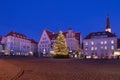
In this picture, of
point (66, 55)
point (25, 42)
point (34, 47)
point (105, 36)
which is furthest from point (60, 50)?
point (34, 47)

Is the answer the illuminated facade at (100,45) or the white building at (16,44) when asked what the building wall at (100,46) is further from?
the white building at (16,44)

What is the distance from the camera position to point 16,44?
12788 cm

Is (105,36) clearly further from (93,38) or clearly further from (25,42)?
(25,42)

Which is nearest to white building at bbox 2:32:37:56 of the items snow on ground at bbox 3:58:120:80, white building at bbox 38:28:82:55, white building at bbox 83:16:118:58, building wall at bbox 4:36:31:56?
building wall at bbox 4:36:31:56

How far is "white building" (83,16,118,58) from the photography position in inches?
3888

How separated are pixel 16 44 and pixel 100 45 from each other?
4626 cm

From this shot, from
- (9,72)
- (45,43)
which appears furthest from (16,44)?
(9,72)

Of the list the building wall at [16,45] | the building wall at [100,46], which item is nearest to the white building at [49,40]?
the building wall at [100,46]

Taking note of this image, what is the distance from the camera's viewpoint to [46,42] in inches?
4643

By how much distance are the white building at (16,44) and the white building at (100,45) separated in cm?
3907

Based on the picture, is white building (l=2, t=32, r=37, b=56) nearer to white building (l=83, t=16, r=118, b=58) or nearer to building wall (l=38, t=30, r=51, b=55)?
building wall (l=38, t=30, r=51, b=55)

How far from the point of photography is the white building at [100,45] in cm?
9875

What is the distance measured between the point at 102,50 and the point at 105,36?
19.2 ft

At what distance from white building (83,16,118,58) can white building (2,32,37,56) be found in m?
39.1
